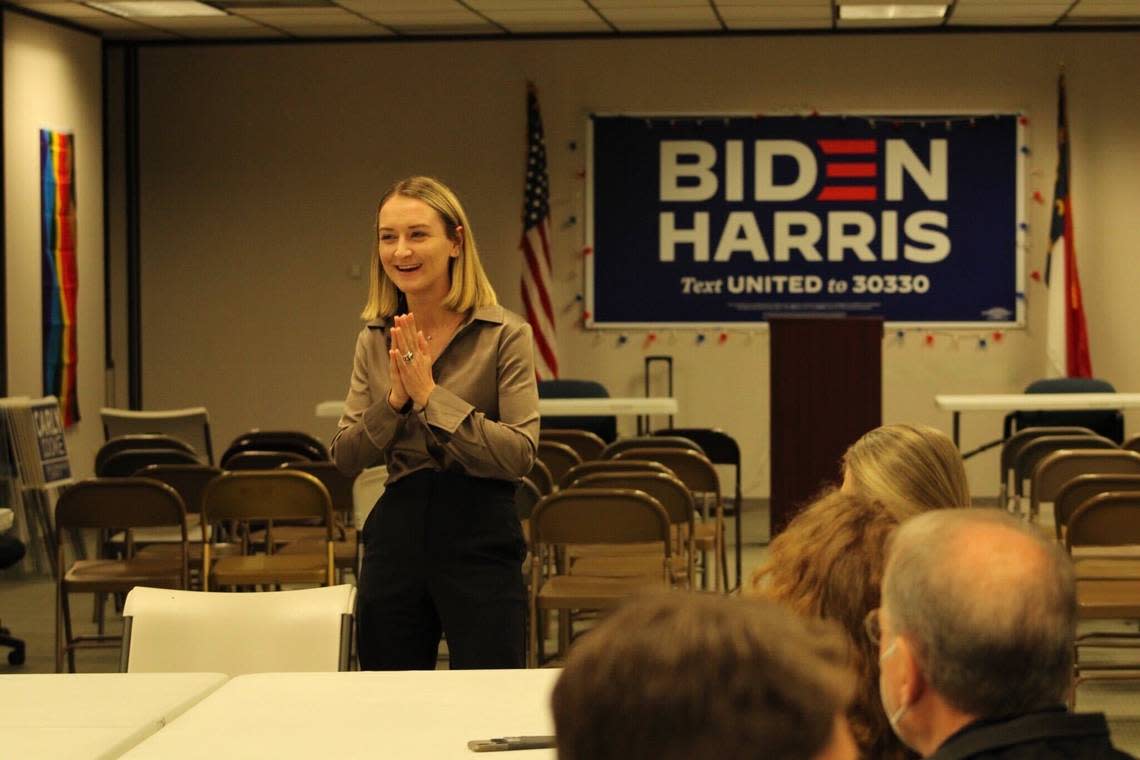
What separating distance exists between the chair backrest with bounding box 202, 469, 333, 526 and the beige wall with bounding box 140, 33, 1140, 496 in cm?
580

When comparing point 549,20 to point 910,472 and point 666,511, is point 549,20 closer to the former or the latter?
point 666,511

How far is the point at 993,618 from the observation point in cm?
155

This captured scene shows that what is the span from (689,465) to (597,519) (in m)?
1.45

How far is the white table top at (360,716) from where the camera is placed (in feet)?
7.54

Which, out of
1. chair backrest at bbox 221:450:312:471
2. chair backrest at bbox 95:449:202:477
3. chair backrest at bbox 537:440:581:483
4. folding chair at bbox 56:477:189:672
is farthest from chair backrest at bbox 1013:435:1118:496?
chair backrest at bbox 95:449:202:477

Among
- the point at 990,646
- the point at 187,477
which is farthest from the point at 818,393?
the point at 990,646

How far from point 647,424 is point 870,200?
2461mm

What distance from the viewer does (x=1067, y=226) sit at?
36.0ft

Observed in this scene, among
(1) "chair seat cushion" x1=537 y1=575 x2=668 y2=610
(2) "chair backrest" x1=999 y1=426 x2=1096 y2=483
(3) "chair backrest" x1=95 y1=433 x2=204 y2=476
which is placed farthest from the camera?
(3) "chair backrest" x1=95 y1=433 x2=204 y2=476

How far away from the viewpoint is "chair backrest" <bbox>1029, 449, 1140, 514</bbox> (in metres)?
6.17

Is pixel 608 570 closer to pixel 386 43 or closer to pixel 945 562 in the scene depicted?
Result: pixel 945 562

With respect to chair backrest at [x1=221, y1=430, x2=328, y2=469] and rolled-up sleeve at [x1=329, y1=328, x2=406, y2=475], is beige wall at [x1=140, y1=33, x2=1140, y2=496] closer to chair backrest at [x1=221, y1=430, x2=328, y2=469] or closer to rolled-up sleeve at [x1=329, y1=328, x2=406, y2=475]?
chair backrest at [x1=221, y1=430, x2=328, y2=469]

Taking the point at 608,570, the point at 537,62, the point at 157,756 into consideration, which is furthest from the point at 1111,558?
the point at 537,62

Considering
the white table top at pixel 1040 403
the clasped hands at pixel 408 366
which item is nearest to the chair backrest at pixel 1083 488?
the clasped hands at pixel 408 366
